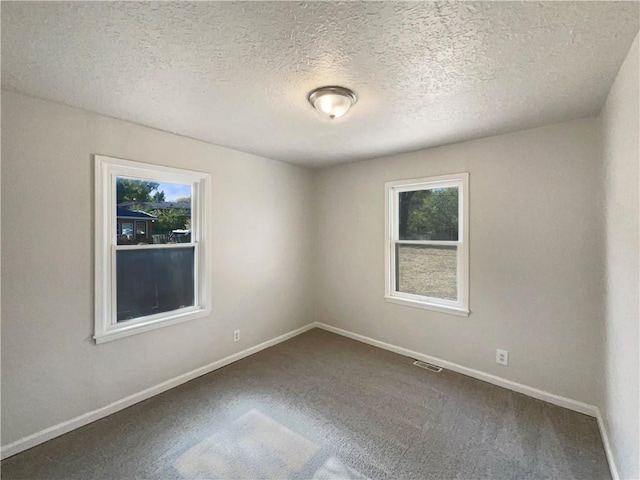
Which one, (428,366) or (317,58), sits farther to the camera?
(428,366)

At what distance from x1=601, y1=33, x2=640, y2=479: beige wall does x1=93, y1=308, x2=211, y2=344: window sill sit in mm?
3178

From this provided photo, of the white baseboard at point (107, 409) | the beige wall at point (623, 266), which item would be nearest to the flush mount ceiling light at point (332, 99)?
the beige wall at point (623, 266)

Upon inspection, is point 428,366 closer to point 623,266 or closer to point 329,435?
point 329,435

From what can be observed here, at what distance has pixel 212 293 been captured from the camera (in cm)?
310

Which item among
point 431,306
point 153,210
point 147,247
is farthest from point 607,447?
point 153,210

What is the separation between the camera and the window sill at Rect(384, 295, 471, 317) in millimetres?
2999

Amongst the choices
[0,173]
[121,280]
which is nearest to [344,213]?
[121,280]

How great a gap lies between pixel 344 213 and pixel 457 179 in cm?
150

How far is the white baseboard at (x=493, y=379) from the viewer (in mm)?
2359

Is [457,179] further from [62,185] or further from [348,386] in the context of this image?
[62,185]

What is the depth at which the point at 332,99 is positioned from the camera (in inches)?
73.8

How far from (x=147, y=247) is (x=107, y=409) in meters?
1.35

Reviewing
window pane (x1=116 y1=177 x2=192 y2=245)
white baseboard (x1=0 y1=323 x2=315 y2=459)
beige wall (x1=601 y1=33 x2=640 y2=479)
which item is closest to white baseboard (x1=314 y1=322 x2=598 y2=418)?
beige wall (x1=601 y1=33 x2=640 y2=479)

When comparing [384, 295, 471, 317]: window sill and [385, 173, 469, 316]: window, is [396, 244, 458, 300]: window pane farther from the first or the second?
[384, 295, 471, 317]: window sill
